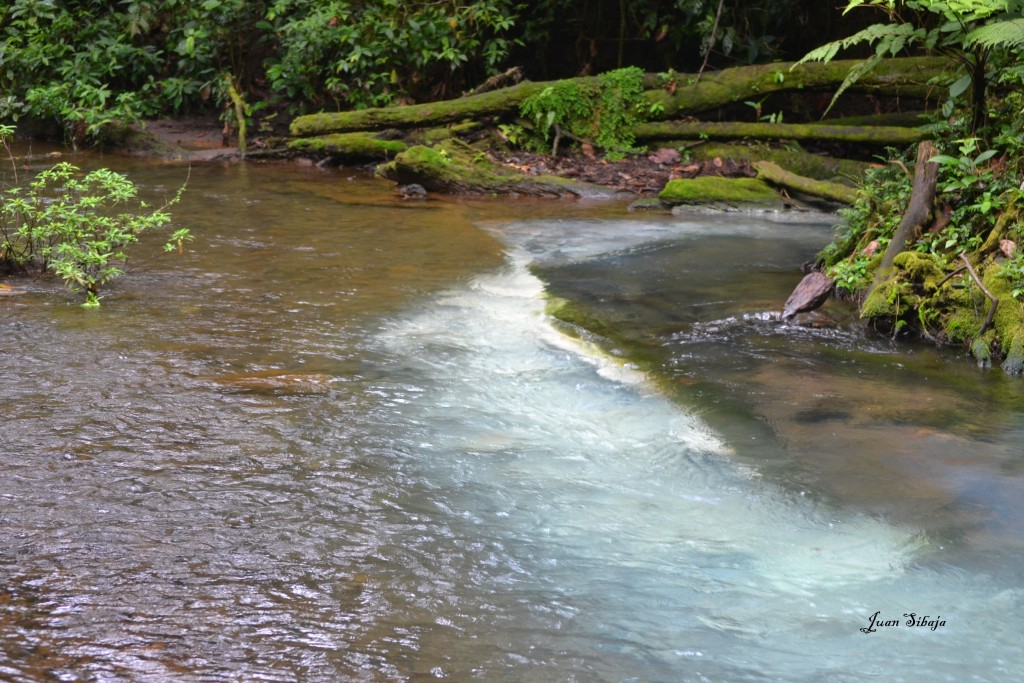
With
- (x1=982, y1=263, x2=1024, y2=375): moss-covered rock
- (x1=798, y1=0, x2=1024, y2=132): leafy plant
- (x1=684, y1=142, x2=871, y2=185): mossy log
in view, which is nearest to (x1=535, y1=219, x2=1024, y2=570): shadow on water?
(x1=982, y1=263, x2=1024, y2=375): moss-covered rock

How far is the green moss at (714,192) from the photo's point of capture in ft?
33.8

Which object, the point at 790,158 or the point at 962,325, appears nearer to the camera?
the point at 962,325

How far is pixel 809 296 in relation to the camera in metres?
6.20

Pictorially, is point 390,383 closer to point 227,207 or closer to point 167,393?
point 167,393

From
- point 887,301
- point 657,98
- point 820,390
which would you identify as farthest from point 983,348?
point 657,98

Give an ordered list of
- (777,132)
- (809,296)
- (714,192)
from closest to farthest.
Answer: (809,296) → (714,192) → (777,132)

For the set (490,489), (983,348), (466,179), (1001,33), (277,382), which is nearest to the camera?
(490,489)

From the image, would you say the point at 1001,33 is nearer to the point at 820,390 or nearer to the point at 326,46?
the point at 820,390

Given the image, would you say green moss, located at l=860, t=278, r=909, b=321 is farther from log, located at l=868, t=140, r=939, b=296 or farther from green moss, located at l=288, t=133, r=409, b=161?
green moss, located at l=288, t=133, r=409, b=161

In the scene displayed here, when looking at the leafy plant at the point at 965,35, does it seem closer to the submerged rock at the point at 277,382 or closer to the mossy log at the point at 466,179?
the submerged rock at the point at 277,382

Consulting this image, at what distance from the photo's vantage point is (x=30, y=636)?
2812 millimetres

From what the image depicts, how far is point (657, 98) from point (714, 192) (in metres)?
3.07

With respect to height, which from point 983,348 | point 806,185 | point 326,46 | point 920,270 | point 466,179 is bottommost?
point 983,348

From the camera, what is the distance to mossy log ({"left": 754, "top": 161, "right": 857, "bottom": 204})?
9.81 meters
